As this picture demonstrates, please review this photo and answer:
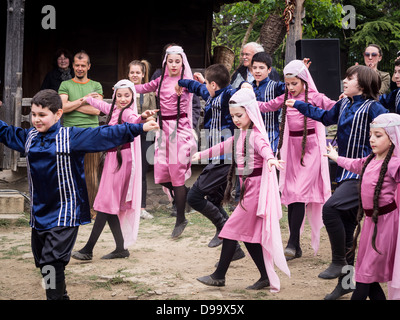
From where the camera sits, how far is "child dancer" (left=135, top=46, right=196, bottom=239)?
23.1 feet

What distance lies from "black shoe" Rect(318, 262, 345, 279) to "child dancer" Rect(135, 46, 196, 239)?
2.12m

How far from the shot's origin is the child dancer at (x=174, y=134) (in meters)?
7.04

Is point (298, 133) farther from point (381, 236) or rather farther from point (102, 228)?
point (102, 228)

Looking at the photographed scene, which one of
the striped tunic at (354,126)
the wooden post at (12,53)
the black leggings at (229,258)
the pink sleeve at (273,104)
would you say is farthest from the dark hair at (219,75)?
the wooden post at (12,53)

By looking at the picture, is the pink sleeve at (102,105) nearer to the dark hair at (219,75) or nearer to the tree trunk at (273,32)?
the dark hair at (219,75)

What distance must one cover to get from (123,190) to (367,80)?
263 centimetres

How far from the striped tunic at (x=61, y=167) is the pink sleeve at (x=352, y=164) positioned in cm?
153

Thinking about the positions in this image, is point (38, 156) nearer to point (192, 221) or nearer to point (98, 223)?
point (98, 223)

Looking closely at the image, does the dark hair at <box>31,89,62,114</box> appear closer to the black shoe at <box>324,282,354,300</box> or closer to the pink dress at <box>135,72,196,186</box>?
the black shoe at <box>324,282,354,300</box>

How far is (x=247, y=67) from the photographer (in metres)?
7.95

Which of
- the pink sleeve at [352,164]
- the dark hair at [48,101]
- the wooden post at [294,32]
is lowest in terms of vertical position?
the pink sleeve at [352,164]

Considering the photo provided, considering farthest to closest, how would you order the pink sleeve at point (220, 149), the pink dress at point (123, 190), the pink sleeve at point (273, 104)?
the pink sleeve at point (273, 104), the pink dress at point (123, 190), the pink sleeve at point (220, 149)

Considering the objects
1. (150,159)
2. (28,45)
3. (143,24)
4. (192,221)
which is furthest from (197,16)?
(192,221)

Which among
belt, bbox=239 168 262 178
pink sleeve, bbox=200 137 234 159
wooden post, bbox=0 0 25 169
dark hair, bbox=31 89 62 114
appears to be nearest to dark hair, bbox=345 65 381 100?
belt, bbox=239 168 262 178
